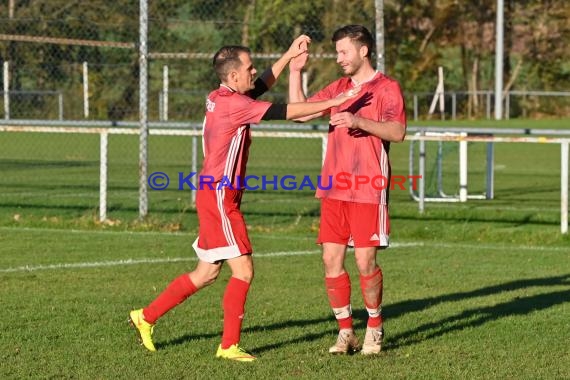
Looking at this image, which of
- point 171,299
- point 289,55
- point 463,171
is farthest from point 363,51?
point 463,171

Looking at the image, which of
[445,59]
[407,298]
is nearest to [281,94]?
[445,59]

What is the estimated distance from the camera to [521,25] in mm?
51438

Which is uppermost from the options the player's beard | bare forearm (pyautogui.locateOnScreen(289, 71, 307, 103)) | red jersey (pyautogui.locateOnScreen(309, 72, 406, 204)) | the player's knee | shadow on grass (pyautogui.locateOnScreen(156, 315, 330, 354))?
the player's beard

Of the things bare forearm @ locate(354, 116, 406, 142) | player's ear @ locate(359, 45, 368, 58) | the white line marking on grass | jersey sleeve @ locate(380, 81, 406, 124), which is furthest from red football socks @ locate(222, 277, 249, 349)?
the white line marking on grass

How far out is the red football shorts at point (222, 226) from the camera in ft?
25.1

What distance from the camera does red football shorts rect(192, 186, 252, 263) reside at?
7645 mm

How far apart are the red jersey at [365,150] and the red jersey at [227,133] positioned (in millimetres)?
597

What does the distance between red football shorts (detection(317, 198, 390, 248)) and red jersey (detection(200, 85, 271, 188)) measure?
0.68 meters

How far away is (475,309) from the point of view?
9.61 metres

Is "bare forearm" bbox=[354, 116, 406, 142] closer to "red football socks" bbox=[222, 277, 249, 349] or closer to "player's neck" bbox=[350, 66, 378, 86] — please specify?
"player's neck" bbox=[350, 66, 378, 86]

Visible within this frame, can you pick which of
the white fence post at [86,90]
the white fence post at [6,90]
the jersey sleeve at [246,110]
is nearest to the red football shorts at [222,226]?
the jersey sleeve at [246,110]

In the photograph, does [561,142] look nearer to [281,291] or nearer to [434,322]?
[281,291]

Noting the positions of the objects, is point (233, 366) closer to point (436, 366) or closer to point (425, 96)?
point (436, 366)

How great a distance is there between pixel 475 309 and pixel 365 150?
7.56 feet
